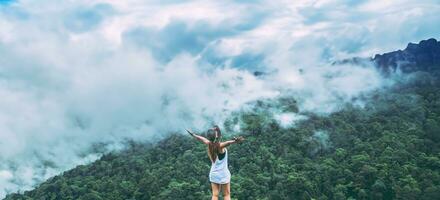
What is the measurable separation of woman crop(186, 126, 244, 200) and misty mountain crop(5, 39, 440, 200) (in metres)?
44.5

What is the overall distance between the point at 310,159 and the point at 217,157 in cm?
6360

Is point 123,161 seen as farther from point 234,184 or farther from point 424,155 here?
point 424,155

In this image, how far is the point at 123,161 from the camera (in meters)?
80.3

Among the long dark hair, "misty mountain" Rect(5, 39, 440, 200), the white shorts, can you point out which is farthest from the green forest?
the long dark hair

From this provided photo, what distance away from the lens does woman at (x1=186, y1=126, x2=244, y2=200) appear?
7.27 meters

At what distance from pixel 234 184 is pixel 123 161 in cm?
2926

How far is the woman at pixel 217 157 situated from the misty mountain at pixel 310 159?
44463 mm

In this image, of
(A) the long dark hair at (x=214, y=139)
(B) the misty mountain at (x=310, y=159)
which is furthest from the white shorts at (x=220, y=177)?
(B) the misty mountain at (x=310, y=159)

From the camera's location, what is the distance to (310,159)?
69.6m

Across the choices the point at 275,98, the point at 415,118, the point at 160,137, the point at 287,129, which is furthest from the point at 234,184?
the point at 275,98

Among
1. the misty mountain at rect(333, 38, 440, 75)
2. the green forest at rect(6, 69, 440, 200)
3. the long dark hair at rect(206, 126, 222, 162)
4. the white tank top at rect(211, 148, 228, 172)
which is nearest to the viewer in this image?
the long dark hair at rect(206, 126, 222, 162)

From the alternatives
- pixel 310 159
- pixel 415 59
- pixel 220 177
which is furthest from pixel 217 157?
pixel 415 59

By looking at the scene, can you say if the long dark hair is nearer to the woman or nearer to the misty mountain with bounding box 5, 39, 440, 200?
the woman

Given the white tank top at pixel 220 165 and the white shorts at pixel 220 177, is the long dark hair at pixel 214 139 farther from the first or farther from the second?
the white shorts at pixel 220 177
